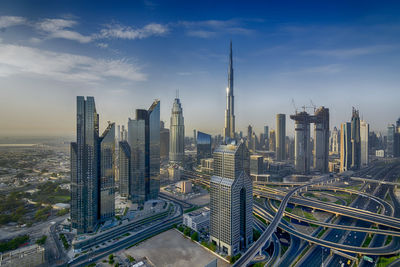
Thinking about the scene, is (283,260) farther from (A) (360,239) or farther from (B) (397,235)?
(B) (397,235)

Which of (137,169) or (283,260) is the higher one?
(137,169)

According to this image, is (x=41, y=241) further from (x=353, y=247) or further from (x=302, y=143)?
(x=302, y=143)

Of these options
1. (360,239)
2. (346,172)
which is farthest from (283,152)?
(360,239)

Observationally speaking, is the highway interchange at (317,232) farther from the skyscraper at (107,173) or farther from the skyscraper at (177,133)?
the skyscraper at (177,133)

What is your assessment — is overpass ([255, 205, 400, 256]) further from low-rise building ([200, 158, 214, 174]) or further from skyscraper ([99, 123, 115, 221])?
low-rise building ([200, 158, 214, 174])

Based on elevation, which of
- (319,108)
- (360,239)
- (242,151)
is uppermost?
(319,108)

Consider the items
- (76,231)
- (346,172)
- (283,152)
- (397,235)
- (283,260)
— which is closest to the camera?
(283,260)

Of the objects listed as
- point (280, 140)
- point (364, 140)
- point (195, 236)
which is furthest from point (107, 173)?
point (364, 140)
